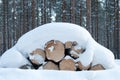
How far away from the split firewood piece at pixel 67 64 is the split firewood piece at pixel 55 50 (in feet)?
0.46

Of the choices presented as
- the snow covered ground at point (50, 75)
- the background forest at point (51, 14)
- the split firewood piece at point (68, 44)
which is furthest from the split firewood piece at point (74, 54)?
the background forest at point (51, 14)

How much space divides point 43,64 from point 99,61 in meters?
1.44

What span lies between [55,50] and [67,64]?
0.47m

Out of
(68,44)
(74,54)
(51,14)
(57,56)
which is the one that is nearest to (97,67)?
(74,54)

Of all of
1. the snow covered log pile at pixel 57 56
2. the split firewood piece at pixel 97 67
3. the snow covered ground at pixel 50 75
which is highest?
the snow covered ground at pixel 50 75

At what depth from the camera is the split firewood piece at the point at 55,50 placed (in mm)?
8391

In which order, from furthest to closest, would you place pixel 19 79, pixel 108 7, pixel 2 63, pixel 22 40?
1. pixel 108 7
2. pixel 22 40
3. pixel 2 63
4. pixel 19 79

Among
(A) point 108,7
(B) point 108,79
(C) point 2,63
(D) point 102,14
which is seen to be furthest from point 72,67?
(D) point 102,14

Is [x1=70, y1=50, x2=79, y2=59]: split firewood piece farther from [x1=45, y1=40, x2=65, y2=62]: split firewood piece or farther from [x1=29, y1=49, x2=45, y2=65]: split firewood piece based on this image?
[x1=29, y1=49, x2=45, y2=65]: split firewood piece

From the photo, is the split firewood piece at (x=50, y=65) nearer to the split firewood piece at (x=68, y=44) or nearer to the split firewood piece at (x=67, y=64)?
the split firewood piece at (x=67, y=64)

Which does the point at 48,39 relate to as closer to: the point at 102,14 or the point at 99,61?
the point at 99,61

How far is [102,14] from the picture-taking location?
5003cm

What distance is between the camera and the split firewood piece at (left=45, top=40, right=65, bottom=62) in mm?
8391

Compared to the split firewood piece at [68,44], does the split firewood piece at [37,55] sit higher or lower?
lower
